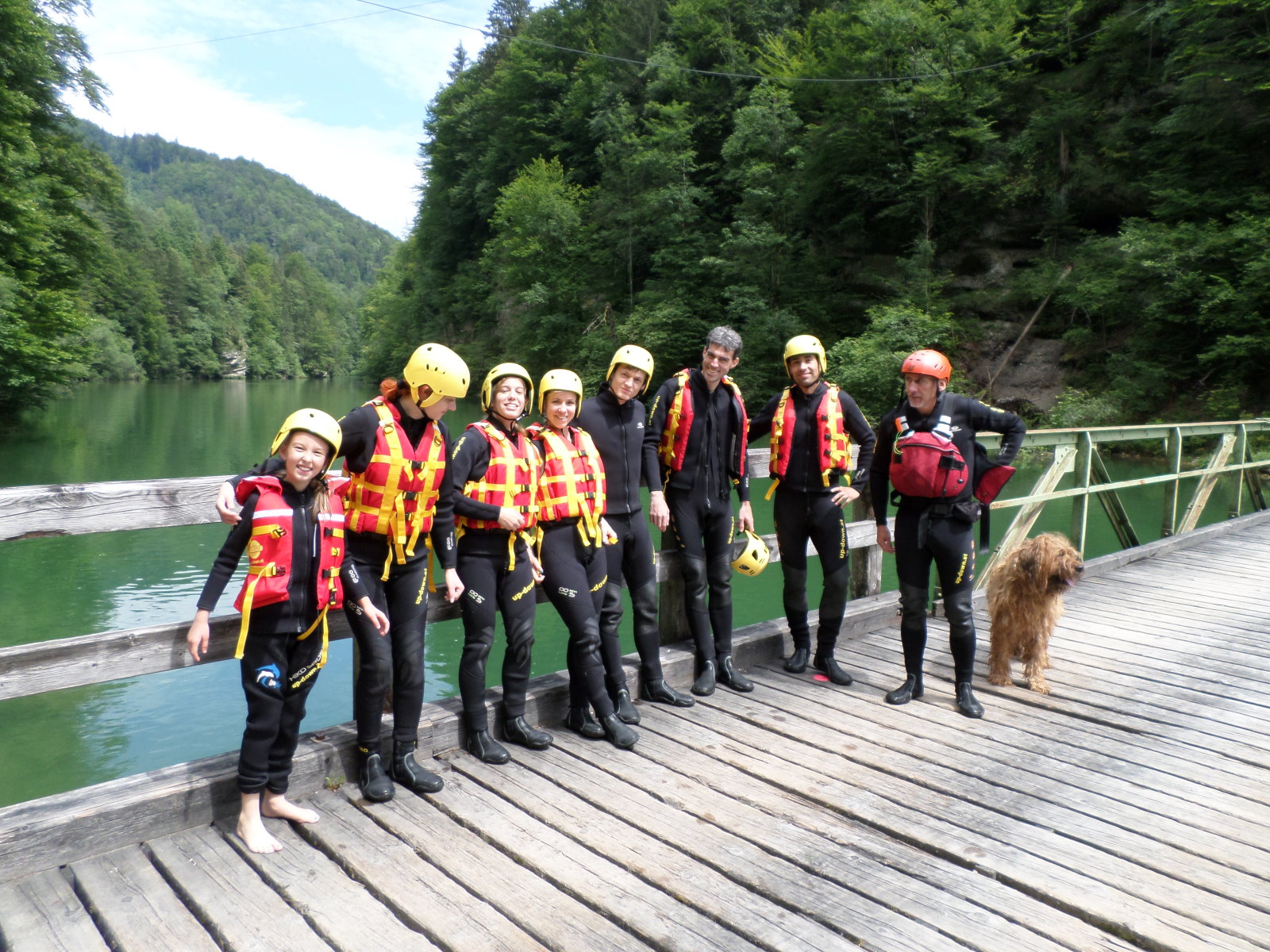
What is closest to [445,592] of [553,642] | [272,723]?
[272,723]

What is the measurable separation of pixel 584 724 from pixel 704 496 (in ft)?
3.90

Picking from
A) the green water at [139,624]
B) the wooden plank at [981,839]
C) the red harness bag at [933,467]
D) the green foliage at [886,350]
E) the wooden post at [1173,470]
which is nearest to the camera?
the wooden plank at [981,839]

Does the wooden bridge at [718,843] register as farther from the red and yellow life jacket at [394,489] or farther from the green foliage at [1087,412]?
the green foliage at [1087,412]

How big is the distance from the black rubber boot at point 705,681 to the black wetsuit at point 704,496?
0.03 metres

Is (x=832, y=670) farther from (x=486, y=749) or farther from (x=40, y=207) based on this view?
(x=40, y=207)

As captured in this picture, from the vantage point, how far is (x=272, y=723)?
2783 mm

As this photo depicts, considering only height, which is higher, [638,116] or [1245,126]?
[638,116]

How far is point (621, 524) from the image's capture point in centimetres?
386

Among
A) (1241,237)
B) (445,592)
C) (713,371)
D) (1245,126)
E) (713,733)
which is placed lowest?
(713,733)

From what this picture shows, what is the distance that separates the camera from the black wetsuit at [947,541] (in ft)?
13.5

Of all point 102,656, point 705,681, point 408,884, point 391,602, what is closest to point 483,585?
point 391,602

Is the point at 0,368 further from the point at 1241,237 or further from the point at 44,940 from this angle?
the point at 1241,237

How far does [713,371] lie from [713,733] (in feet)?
5.39

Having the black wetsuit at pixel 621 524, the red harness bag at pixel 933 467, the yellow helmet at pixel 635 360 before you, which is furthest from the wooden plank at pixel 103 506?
the red harness bag at pixel 933 467
